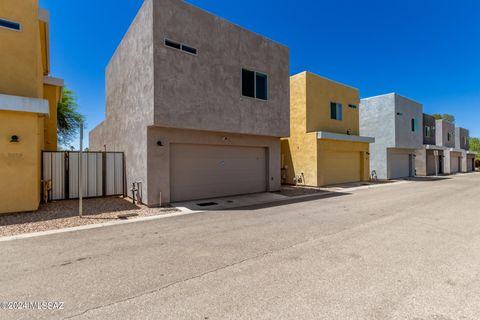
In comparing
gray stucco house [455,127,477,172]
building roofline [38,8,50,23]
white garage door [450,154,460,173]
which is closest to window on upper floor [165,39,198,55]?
building roofline [38,8,50,23]

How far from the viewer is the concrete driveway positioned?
9.59 feet

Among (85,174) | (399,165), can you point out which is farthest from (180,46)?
(399,165)

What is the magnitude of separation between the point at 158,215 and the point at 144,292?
4962 millimetres

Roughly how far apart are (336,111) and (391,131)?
27.3ft

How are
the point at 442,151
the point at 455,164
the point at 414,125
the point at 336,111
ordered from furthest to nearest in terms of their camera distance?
the point at 455,164 < the point at 442,151 < the point at 414,125 < the point at 336,111

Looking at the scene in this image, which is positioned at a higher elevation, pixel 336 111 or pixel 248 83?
Result: pixel 248 83

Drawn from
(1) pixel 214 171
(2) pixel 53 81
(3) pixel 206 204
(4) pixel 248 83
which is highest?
(2) pixel 53 81

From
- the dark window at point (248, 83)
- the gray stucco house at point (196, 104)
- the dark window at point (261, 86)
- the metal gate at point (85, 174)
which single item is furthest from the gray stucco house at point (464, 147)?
the metal gate at point (85, 174)

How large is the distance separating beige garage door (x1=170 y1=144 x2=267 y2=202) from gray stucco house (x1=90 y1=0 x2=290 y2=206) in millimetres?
45

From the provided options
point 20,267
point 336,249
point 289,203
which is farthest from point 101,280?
point 289,203

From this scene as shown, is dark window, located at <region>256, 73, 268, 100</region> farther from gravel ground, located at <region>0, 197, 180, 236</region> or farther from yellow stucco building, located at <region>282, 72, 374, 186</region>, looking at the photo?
gravel ground, located at <region>0, 197, 180, 236</region>

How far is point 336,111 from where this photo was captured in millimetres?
18172

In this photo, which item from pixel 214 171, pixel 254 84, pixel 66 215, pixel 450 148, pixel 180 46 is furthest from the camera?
pixel 450 148

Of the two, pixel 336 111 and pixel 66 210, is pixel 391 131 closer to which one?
pixel 336 111
